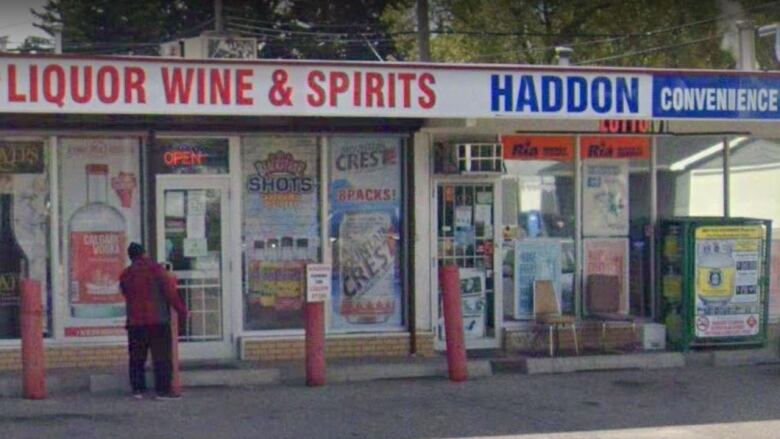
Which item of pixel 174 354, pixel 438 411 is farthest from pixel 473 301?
pixel 174 354

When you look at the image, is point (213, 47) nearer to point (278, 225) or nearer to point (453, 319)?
point (278, 225)

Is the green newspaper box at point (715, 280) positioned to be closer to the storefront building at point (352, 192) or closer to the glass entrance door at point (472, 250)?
the storefront building at point (352, 192)

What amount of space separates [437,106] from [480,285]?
10.3 ft

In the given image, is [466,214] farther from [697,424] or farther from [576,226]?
[697,424]

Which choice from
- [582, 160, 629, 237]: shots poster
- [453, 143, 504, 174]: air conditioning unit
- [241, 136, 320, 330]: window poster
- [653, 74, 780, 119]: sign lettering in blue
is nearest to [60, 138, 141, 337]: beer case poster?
[241, 136, 320, 330]: window poster

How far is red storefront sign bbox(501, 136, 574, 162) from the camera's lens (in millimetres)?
15805

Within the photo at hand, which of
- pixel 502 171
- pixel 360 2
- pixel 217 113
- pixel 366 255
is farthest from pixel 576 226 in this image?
pixel 360 2

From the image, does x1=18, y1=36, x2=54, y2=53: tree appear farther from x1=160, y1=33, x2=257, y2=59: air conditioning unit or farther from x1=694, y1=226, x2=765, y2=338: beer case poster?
x1=694, y1=226, x2=765, y2=338: beer case poster

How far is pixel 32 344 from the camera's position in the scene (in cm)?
1245

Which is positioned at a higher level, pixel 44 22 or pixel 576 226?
pixel 44 22

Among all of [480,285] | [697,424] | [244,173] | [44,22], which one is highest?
[44,22]

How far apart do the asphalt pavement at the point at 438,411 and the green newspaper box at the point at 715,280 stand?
1376mm

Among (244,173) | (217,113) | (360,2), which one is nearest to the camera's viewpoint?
(217,113)

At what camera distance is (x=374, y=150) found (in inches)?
597
